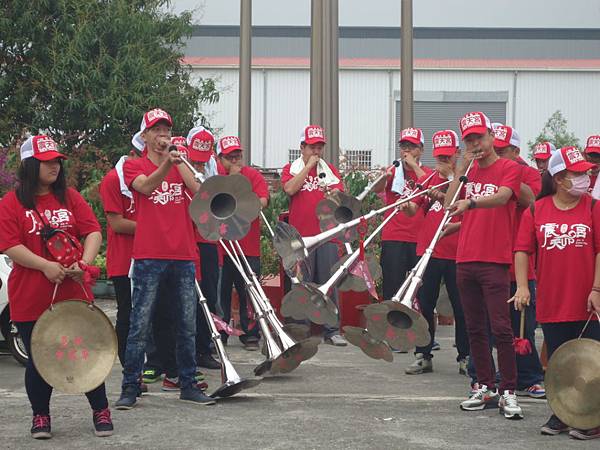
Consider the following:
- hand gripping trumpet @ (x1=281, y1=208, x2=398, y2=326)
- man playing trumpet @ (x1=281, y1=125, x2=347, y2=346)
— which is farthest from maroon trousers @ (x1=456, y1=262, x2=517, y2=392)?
man playing trumpet @ (x1=281, y1=125, x2=347, y2=346)

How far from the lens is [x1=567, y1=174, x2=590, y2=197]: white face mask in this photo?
694 centimetres

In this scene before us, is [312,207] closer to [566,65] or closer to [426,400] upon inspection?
[426,400]

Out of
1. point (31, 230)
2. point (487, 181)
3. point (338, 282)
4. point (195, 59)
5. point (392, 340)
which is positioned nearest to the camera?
point (31, 230)

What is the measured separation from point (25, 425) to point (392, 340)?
264 cm

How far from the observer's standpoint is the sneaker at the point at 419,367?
9344 millimetres

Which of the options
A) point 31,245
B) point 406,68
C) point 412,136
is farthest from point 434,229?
point 406,68

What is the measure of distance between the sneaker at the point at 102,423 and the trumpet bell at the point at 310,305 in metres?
2.52

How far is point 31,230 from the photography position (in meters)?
6.74

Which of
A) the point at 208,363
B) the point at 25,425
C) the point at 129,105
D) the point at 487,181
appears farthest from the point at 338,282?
the point at 129,105

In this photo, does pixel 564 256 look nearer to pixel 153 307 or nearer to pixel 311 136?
pixel 153 307

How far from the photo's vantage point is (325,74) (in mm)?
16812

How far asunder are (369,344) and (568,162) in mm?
2318

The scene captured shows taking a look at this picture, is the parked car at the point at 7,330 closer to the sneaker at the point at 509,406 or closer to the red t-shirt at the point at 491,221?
the red t-shirt at the point at 491,221

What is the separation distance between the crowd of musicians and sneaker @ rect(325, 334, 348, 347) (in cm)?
153
